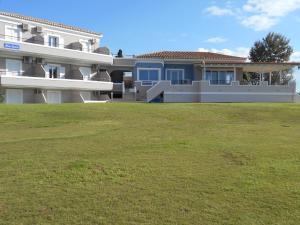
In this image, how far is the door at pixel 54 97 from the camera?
45391 millimetres

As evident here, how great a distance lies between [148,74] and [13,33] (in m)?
15.7

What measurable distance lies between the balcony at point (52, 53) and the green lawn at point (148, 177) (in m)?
29.6

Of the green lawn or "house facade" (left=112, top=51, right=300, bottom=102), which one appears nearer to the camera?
the green lawn

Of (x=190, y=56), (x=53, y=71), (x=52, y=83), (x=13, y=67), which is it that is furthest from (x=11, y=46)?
(x=190, y=56)

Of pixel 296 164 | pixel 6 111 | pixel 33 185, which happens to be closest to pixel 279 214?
pixel 296 164

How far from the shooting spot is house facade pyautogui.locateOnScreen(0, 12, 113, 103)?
4138 cm

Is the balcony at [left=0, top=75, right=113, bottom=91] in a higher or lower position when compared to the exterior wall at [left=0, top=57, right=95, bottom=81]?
lower

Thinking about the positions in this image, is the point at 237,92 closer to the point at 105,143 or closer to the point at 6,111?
the point at 6,111

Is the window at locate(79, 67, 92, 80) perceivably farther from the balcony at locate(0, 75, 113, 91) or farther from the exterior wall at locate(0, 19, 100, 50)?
the exterior wall at locate(0, 19, 100, 50)

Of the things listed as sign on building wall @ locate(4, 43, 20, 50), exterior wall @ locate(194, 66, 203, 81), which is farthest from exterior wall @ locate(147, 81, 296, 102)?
sign on building wall @ locate(4, 43, 20, 50)

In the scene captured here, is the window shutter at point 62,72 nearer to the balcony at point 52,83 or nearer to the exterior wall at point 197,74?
the balcony at point 52,83

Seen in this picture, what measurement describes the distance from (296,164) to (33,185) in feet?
18.4

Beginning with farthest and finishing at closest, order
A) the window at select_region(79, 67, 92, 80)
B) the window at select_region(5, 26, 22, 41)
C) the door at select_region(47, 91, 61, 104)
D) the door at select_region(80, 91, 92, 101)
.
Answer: the window at select_region(79, 67, 92, 80)
the door at select_region(80, 91, 92, 101)
the door at select_region(47, 91, 61, 104)
the window at select_region(5, 26, 22, 41)

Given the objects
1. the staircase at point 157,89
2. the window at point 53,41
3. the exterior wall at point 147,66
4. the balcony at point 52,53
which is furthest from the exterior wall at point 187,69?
→ the window at point 53,41
